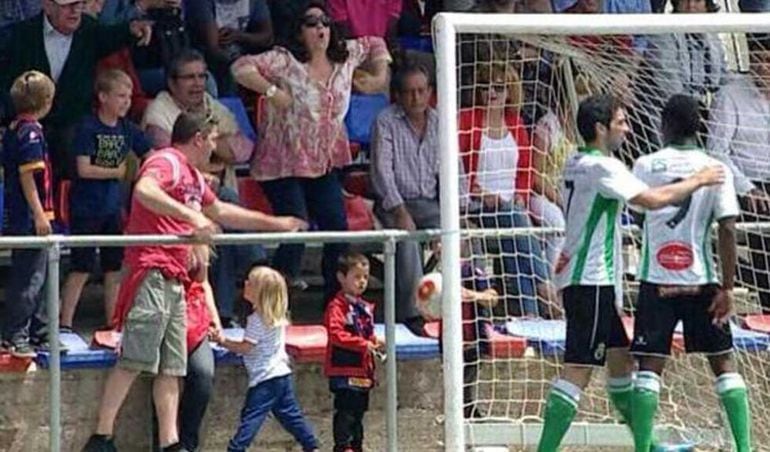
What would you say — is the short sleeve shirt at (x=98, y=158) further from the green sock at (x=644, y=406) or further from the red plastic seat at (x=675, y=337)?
the green sock at (x=644, y=406)

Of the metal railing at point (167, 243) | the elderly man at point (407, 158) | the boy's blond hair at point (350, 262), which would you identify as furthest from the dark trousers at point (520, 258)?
the metal railing at point (167, 243)

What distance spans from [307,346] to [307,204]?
3.75 feet

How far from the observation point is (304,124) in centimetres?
1202

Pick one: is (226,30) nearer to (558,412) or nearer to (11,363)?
(11,363)

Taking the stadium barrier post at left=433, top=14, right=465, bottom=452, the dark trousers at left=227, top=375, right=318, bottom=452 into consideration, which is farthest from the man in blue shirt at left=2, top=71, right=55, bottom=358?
the stadium barrier post at left=433, top=14, right=465, bottom=452

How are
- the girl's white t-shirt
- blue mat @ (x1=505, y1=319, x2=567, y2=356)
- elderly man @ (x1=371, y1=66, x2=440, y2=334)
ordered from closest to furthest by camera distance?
blue mat @ (x1=505, y1=319, x2=567, y2=356)
the girl's white t-shirt
elderly man @ (x1=371, y1=66, x2=440, y2=334)

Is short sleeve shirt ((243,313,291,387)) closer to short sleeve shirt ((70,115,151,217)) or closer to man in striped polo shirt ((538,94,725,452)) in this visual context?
short sleeve shirt ((70,115,151,217))

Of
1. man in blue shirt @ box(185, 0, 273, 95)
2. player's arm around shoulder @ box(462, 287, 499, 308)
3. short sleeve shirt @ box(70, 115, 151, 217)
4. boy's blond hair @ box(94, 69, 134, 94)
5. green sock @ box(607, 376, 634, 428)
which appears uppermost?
man in blue shirt @ box(185, 0, 273, 95)

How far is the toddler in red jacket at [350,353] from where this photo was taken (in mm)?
10789

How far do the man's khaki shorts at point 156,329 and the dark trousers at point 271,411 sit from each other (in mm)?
397

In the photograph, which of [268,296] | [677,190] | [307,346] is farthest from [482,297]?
[677,190]

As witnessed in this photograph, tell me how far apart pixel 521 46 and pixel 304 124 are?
1.24 metres

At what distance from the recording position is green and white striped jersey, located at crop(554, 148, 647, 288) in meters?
10.3

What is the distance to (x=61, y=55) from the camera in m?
11.9
